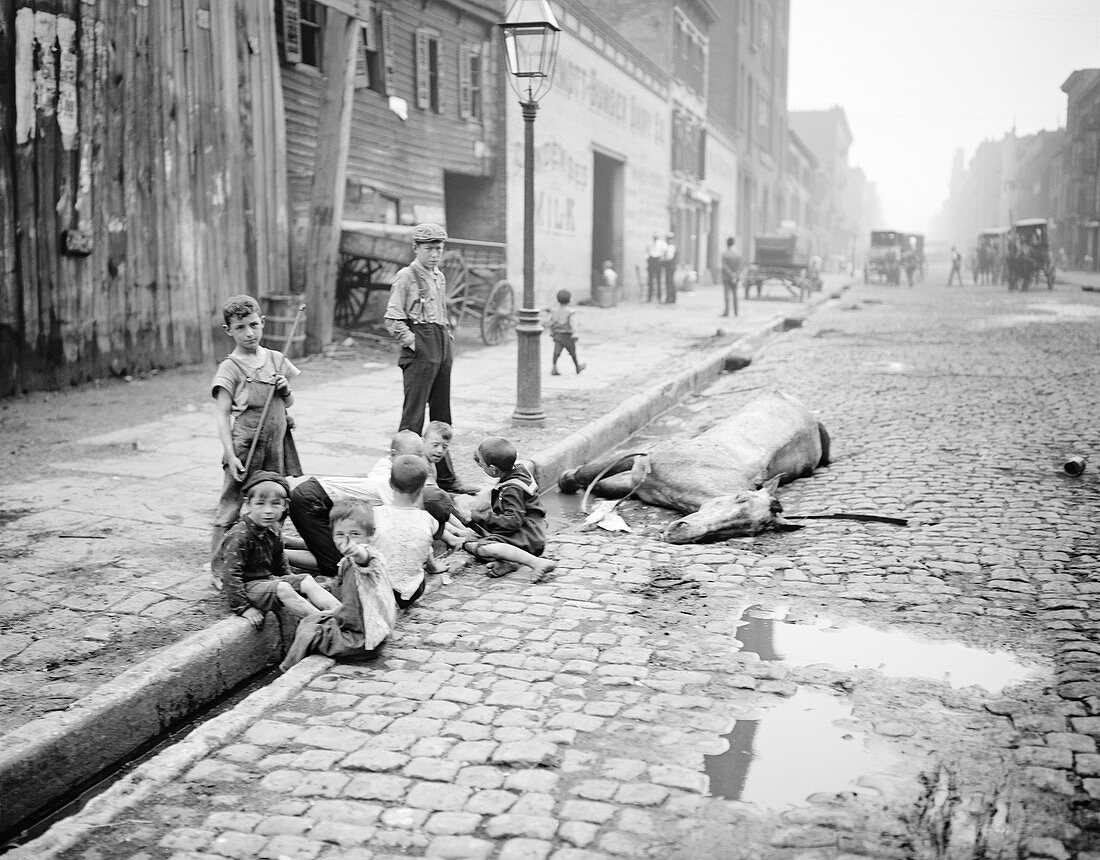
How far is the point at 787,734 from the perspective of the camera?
311cm

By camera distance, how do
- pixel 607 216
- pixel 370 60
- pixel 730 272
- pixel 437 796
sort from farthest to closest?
pixel 607 216 < pixel 730 272 < pixel 370 60 < pixel 437 796

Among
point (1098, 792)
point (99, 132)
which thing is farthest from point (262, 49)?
point (1098, 792)

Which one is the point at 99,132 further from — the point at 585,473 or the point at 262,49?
the point at 585,473

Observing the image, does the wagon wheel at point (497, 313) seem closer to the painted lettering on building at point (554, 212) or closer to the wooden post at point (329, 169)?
the wooden post at point (329, 169)

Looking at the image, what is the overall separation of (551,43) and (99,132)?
14.2 ft

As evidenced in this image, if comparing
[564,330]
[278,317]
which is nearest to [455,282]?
[278,317]

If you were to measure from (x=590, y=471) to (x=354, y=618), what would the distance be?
9.87 feet

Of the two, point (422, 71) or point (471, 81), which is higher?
point (471, 81)

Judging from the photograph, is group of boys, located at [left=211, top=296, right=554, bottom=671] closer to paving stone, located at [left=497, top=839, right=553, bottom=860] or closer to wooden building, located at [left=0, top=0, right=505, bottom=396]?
paving stone, located at [left=497, top=839, right=553, bottom=860]

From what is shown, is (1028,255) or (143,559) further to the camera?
(1028,255)

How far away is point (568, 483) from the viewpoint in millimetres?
6625

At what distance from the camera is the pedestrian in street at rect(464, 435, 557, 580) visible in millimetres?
4820

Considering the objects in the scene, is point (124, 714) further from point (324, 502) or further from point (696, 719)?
point (696, 719)

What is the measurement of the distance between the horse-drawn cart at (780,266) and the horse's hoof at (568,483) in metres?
22.7
